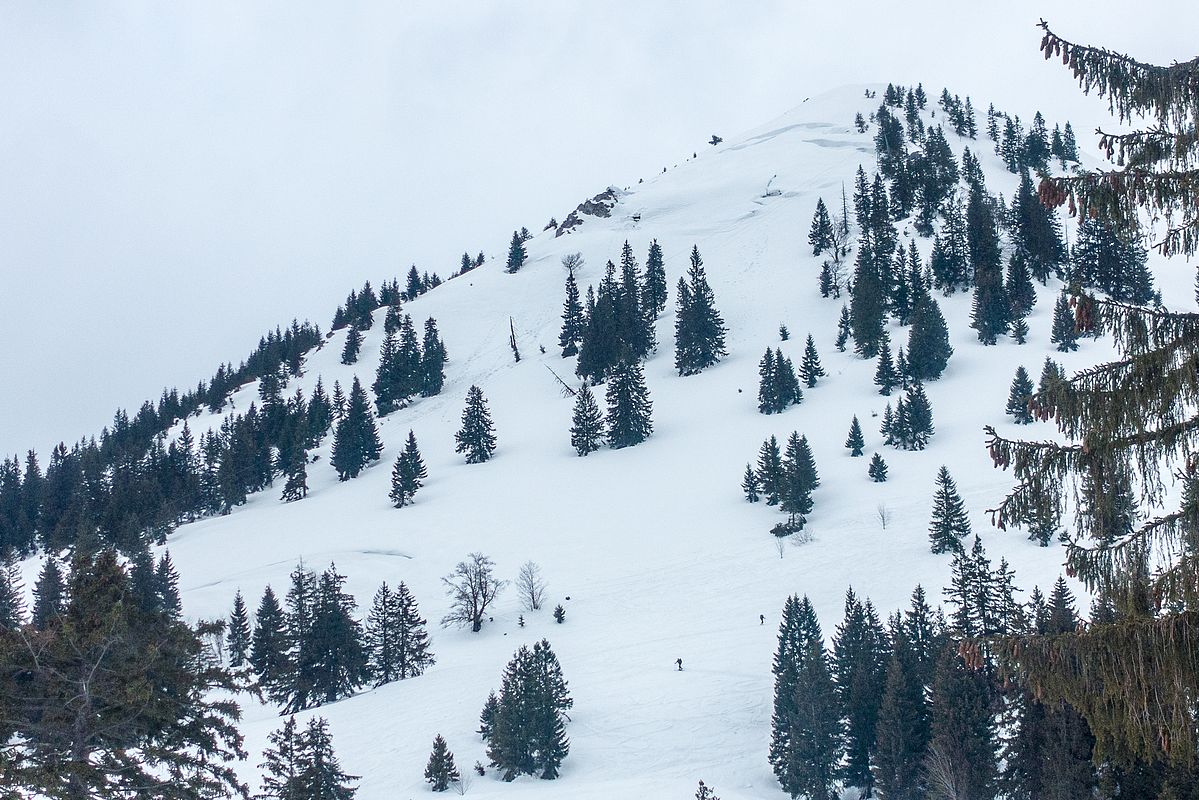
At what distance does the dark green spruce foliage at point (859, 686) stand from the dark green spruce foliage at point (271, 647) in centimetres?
3116

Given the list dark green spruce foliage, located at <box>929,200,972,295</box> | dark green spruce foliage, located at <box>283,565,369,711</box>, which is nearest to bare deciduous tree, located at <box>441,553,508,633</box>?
dark green spruce foliage, located at <box>283,565,369,711</box>

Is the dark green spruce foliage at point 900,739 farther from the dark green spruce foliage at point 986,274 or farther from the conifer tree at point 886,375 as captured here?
the dark green spruce foliage at point 986,274

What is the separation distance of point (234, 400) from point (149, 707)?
130 meters

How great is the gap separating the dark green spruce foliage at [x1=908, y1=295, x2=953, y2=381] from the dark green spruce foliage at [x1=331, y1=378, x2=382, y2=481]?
6152cm

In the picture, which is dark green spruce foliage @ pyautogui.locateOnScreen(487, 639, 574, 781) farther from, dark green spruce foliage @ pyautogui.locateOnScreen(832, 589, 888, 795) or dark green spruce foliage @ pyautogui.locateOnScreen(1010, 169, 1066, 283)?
dark green spruce foliage @ pyautogui.locateOnScreen(1010, 169, 1066, 283)

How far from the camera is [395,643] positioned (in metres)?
50.7

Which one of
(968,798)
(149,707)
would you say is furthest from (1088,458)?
(968,798)

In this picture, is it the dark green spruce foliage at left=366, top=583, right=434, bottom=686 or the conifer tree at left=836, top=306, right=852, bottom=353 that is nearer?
the dark green spruce foliage at left=366, top=583, right=434, bottom=686

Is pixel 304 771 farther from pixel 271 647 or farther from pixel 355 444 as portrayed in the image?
pixel 355 444

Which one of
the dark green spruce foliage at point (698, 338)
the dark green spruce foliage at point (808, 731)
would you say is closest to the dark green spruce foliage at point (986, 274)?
the dark green spruce foliage at point (698, 338)

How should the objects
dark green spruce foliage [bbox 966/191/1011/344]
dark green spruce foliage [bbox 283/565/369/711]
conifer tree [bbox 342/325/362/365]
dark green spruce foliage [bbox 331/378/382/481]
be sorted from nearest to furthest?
dark green spruce foliage [bbox 283/565/369/711]
dark green spruce foliage [bbox 966/191/1011/344]
dark green spruce foliage [bbox 331/378/382/481]
conifer tree [bbox 342/325/362/365]

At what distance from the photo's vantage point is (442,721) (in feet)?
131

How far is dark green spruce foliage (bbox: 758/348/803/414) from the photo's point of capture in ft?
274

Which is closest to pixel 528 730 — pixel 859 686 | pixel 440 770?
pixel 440 770
